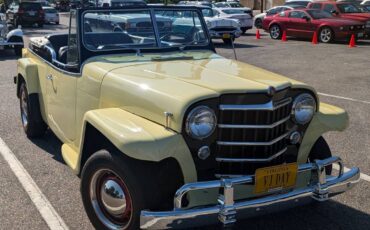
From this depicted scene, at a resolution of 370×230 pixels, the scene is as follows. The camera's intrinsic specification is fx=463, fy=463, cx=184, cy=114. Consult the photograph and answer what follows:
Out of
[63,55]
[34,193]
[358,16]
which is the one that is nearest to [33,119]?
[63,55]

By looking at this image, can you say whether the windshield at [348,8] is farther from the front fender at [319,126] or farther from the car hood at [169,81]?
the front fender at [319,126]

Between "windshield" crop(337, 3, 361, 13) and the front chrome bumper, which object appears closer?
the front chrome bumper

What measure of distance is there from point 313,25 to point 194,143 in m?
16.9

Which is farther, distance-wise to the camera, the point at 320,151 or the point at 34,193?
the point at 34,193

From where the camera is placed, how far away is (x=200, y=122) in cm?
310

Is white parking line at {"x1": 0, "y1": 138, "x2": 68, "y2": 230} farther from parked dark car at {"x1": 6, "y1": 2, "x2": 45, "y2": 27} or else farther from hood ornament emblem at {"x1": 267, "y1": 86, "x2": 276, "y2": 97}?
parked dark car at {"x1": 6, "y1": 2, "x2": 45, "y2": 27}

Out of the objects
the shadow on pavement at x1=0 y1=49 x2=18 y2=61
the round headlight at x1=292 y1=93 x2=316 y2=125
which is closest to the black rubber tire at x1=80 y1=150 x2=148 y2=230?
the round headlight at x1=292 y1=93 x2=316 y2=125

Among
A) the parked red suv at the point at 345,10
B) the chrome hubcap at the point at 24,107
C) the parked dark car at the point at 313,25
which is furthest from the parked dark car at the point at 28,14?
the chrome hubcap at the point at 24,107

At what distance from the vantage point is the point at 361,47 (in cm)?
1712

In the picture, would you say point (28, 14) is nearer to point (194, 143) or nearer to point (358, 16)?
point (358, 16)

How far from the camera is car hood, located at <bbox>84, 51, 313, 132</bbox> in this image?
318 cm

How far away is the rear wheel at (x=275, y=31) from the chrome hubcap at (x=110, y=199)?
18000mm

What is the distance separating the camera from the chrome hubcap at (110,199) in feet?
10.7

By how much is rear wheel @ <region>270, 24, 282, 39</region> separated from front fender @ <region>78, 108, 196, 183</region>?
17926 millimetres
